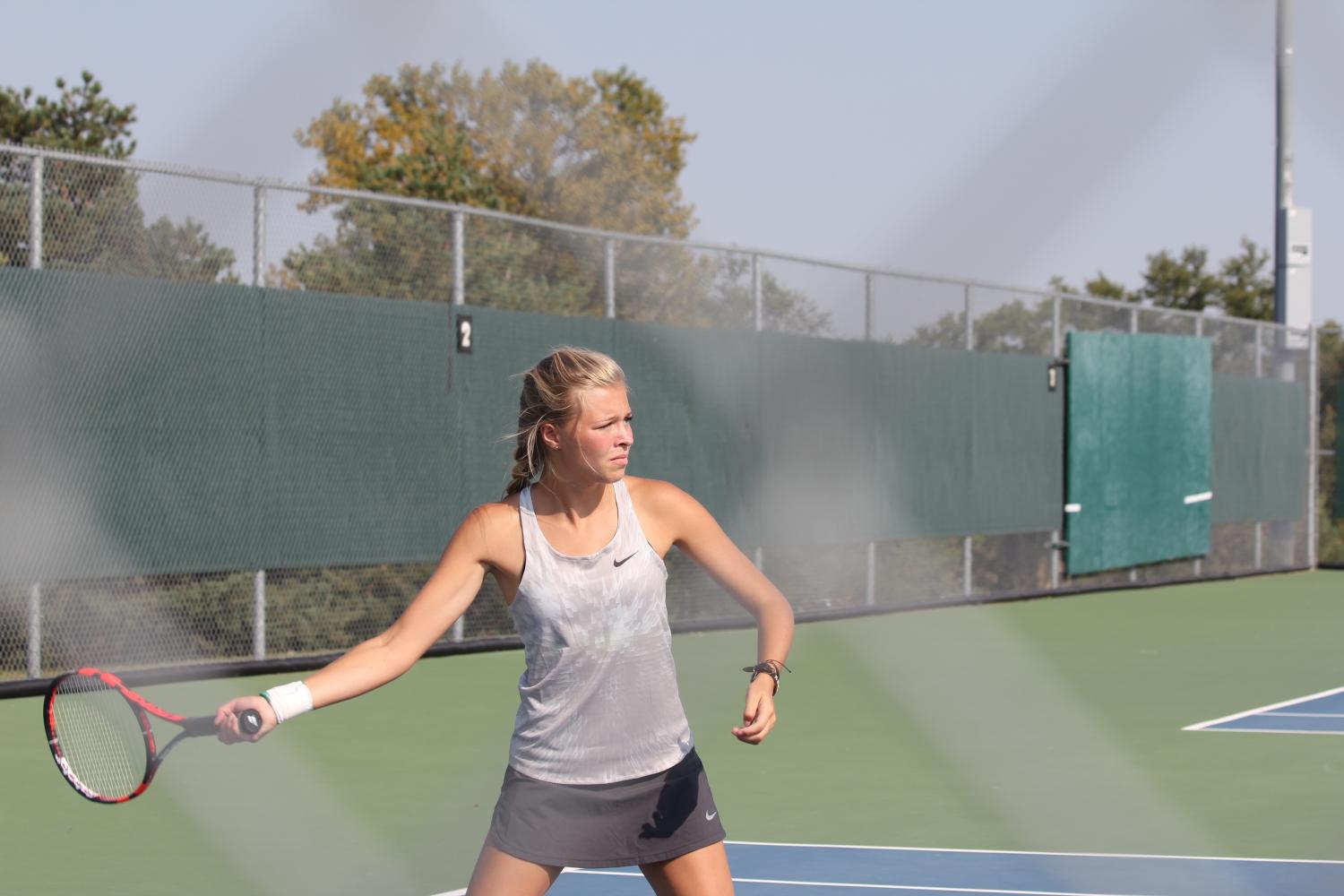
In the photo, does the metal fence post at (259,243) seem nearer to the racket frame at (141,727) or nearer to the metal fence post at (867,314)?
the metal fence post at (867,314)

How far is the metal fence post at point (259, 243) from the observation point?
12.2 m

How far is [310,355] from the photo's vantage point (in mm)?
12664

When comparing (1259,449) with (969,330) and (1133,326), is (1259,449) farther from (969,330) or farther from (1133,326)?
(969,330)

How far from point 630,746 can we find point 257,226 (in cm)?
887

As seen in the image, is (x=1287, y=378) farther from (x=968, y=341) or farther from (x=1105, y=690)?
(x=1105, y=690)

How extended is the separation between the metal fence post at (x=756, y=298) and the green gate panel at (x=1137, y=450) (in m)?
5.31

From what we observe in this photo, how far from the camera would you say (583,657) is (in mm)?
3938

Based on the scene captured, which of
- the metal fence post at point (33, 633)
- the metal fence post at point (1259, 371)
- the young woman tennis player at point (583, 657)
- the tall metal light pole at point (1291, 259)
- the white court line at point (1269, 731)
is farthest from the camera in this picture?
the metal fence post at point (1259, 371)

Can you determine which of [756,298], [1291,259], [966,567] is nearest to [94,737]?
[756,298]

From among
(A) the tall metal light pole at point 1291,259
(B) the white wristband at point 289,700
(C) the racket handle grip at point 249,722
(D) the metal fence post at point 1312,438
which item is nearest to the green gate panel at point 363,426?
(A) the tall metal light pole at point 1291,259

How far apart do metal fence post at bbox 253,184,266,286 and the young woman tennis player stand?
8.56m

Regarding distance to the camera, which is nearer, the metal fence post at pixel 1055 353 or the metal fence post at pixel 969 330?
the metal fence post at pixel 969 330

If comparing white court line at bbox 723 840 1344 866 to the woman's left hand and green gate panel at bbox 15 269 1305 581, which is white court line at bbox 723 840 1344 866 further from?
green gate panel at bbox 15 269 1305 581

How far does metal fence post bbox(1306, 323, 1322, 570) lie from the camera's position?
26.2 meters
